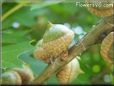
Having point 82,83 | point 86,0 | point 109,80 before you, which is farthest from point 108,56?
point 109,80

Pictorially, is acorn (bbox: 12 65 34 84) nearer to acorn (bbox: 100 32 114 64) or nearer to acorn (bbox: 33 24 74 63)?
acorn (bbox: 33 24 74 63)

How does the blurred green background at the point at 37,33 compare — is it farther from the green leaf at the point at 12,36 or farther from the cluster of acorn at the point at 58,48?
the cluster of acorn at the point at 58,48

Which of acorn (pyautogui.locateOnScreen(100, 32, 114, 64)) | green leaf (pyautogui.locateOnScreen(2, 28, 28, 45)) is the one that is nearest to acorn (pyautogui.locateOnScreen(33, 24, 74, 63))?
acorn (pyautogui.locateOnScreen(100, 32, 114, 64))

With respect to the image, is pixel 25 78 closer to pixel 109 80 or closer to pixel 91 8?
pixel 91 8

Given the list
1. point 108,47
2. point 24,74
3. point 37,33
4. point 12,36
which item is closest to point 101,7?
point 108,47

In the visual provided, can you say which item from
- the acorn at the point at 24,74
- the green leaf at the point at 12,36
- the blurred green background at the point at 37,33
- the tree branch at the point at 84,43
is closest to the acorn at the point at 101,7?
the tree branch at the point at 84,43

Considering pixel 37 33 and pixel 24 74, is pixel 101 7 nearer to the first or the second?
pixel 24 74
